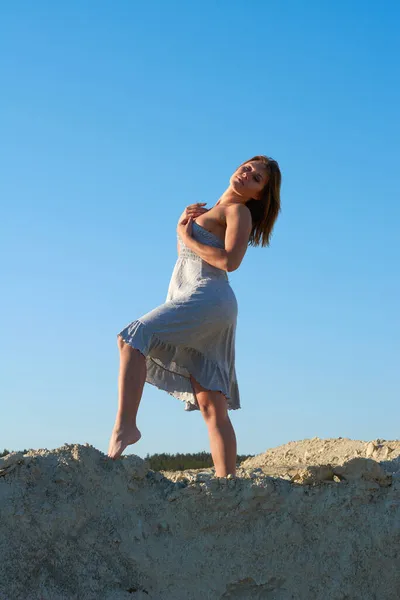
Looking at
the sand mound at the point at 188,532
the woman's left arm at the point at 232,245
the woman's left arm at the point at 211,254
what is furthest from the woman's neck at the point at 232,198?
the sand mound at the point at 188,532

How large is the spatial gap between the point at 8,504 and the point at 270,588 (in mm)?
1422

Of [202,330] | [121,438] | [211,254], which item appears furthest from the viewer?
[211,254]

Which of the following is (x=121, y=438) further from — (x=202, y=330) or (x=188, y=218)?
Result: (x=188, y=218)

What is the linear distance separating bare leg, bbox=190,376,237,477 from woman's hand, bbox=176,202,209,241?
88 centimetres

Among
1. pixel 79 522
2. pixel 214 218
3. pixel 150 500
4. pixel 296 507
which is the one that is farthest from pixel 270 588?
pixel 214 218

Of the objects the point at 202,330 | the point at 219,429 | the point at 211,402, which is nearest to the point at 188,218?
the point at 202,330

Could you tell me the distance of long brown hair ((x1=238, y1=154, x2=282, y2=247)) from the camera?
5113 mm

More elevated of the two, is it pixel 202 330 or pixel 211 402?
pixel 202 330

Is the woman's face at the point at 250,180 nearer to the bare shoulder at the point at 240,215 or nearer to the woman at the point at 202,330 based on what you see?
the woman at the point at 202,330

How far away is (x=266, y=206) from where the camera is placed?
16.8 feet

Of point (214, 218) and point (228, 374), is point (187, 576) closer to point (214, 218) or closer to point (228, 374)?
point (228, 374)

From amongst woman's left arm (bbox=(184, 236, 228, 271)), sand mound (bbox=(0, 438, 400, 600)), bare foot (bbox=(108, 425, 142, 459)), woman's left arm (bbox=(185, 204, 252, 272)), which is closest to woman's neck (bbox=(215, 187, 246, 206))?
woman's left arm (bbox=(185, 204, 252, 272))

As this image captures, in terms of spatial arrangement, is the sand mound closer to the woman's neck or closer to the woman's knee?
the woman's knee

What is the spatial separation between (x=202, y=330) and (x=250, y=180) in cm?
106
